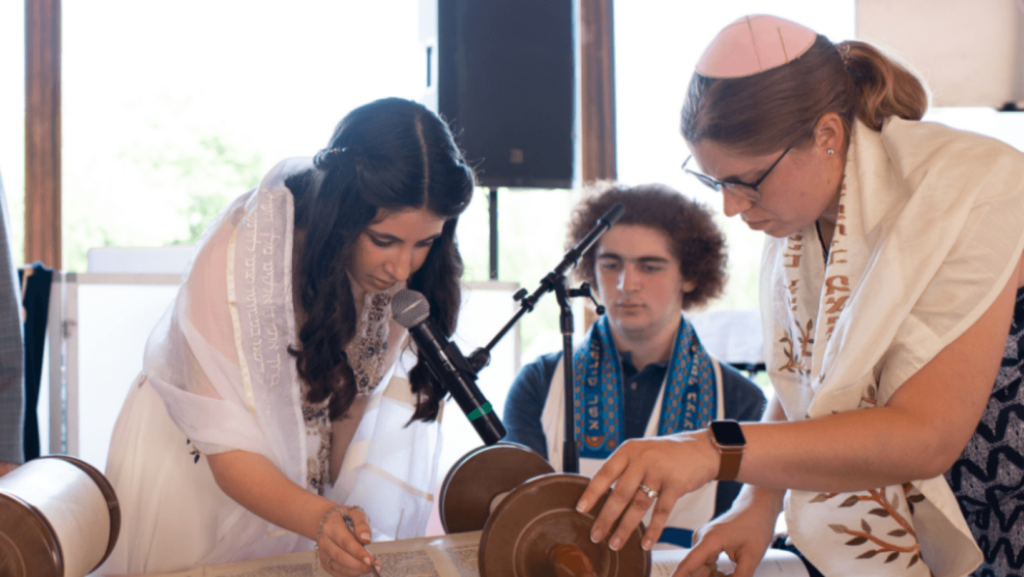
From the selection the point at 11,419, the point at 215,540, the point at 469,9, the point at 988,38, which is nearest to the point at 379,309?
the point at 215,540

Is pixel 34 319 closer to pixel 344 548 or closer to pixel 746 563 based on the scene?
pixel 344 548

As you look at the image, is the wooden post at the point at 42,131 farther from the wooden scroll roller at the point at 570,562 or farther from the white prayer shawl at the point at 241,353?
the wooden scroll roller at the point at 570,562

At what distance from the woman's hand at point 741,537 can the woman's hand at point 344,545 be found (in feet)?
1.56

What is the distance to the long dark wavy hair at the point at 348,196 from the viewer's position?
4.92ft

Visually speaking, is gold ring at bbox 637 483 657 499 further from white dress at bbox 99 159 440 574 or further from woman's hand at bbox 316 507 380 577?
white dress at bbox 99 159 440 574

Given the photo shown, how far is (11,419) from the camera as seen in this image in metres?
1.64

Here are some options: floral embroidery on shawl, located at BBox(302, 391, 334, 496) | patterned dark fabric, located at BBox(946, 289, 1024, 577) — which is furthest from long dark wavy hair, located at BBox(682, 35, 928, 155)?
floral embroidery on shawl, located at BBox(302, 391, 334, 496)

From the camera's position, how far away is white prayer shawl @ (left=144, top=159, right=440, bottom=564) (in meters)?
1.38

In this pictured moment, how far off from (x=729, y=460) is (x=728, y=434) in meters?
0.03

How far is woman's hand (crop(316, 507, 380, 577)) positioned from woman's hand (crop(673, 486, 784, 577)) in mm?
475

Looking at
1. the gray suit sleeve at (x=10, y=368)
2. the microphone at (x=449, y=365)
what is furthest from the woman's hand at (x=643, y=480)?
the gray suit sleeve at (x=10, y=368)

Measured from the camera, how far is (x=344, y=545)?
1150mm

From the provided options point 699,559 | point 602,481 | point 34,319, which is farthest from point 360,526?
point 34,319

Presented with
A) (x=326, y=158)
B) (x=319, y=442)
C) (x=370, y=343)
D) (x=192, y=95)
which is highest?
(x=192, y=95)
